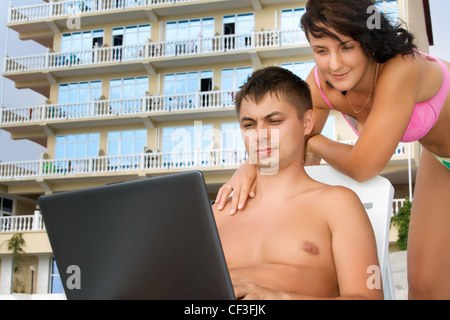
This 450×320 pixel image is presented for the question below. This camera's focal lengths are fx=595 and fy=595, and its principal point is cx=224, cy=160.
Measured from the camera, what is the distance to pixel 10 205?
17406 mm

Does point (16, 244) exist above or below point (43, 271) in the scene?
above

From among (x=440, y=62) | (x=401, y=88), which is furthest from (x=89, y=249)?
(x=440, y=62)

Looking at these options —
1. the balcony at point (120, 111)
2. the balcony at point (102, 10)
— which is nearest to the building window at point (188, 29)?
the balcony at point (102, 10)

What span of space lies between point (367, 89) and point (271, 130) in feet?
1.20

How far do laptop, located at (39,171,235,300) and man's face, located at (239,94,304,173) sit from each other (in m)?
0.59

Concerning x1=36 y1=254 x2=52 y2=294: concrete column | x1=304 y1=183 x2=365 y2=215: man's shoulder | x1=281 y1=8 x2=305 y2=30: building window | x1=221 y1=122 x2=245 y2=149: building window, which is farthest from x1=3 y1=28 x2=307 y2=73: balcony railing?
x1=304 y1=183 x2=365 y2=215: man's shoulder

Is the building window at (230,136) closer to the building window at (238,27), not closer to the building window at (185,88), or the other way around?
the building window at (185,88)

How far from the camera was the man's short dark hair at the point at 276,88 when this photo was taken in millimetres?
1478

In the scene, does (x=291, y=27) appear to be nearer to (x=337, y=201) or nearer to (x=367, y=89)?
(x=367, y=89)

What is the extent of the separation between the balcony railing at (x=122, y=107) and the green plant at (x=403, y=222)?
16.5 ft

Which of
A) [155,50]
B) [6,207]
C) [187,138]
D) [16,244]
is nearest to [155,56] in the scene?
[155,50]

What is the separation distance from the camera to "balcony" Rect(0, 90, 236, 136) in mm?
14930

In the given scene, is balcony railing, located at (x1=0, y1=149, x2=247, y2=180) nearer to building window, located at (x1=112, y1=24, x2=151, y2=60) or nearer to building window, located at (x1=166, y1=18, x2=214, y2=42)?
building window, located at (x1=112, y1=24, x2=151, y2=60)

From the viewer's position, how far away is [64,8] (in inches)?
658
